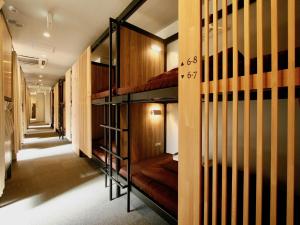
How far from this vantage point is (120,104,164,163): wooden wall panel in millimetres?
2881

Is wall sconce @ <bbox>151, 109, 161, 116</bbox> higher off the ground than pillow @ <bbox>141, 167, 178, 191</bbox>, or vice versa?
wall sconce @ <bbox>151, 109, 161, 116</bbox>

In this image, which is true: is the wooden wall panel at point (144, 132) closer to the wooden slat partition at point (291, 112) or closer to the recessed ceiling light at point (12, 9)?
the wooden slat partition at point (291, 112)

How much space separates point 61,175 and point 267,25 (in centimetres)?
398

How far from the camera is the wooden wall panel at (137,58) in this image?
276cm

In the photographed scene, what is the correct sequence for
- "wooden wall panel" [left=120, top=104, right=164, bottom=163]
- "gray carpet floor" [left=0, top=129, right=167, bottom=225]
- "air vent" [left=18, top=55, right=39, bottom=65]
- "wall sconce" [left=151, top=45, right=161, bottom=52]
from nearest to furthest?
"gray carpet floor" [left=0, top=129, right=167, bottom=225] < "wooden wall panel" [left=120, top=104, right=164, bottom=163] < "wall sconce" [left=151, top=45, right=161, bottom=52] < "air vent" [left=18, top=55, right=39, bottom=65]

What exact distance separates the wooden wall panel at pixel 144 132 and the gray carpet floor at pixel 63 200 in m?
0.79

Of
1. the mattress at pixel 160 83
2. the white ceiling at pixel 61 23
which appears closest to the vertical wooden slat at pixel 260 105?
the mattress at pixel 160 83

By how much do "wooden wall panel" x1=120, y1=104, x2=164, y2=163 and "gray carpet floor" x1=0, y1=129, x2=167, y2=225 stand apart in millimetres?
788

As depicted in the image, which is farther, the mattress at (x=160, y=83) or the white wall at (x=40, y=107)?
the white wall at (x=40, y=107)

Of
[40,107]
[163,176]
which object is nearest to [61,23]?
[163,176]

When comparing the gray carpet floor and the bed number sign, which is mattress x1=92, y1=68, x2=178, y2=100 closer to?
the bed number sign

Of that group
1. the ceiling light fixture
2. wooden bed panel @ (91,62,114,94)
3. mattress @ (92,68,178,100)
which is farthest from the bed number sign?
wooden bed panel @ (91,62,114,94)

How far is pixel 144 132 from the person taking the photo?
3094 millimetres

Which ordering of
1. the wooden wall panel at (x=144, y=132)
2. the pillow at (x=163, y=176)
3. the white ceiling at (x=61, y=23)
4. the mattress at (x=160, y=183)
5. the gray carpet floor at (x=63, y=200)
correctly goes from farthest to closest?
the wooden wall panel at (x=144, y=132)
the white ceiling at (x=61, y=23)
the gray carpet floor at (x=63, y=200)
the pillow at (x=163, y=176)
the mattress at (x=160, y=183)
